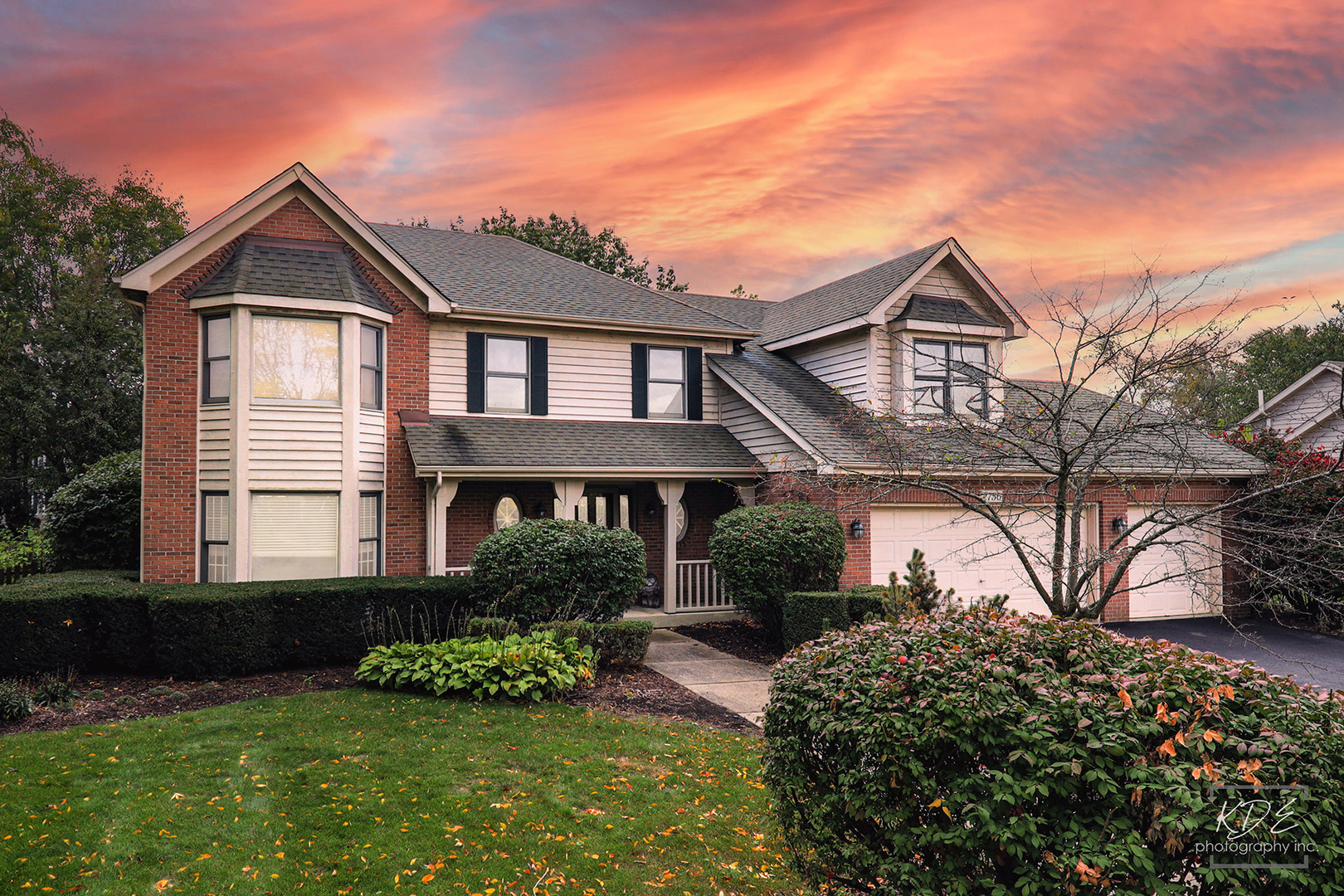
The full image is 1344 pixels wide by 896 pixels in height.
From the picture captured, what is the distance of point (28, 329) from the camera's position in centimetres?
2644

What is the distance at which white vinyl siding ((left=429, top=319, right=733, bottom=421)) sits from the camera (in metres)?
15.3

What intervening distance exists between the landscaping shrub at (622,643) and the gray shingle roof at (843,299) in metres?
8.36

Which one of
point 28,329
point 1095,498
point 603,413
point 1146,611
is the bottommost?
point 1146,611

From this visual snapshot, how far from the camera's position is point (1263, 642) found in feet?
47.7

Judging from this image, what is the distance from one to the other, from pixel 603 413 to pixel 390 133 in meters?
6.54

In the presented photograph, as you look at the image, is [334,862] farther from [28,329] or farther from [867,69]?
[28,329]

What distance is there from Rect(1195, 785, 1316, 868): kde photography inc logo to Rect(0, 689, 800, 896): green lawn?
8.22ft

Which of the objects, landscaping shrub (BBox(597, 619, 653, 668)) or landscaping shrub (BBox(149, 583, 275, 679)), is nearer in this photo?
landscaping shrub (BBox(149, 583, 275, 679))

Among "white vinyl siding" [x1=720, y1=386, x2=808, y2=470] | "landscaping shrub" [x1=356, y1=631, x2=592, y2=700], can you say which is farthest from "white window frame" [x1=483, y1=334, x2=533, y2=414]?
"landscaping shrub" [x1=356, y1=631, x2=592, y2=700]

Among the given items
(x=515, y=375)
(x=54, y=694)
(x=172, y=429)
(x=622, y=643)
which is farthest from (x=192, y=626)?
(x=515, y=375)

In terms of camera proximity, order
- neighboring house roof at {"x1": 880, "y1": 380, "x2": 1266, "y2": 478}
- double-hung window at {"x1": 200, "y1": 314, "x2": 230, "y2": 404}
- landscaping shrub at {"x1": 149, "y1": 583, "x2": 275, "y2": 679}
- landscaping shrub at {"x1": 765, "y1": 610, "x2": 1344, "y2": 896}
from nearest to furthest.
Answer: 1. landscaping shrub at {"x1": 765, "y1": 610, "x2": 1344, "y2": 896}
2. neighboring house roof at {"x1": 880, "y1": 380, "x2": 1266, "y2": 478}
3. landscaping shrub at {"x1": 149, "y1": 583, "x2": 275, "y2": 679}
4. double-hung window at {"x1": 200, "y1": 314, "x2": 230, "y2": 404}

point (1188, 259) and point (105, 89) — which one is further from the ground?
point (105, 89)

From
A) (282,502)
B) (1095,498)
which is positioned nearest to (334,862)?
(282,502)

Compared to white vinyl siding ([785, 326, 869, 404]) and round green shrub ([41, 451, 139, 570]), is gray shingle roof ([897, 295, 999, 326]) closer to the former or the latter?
white vinyl siding ([785, 326, 869, 404])
